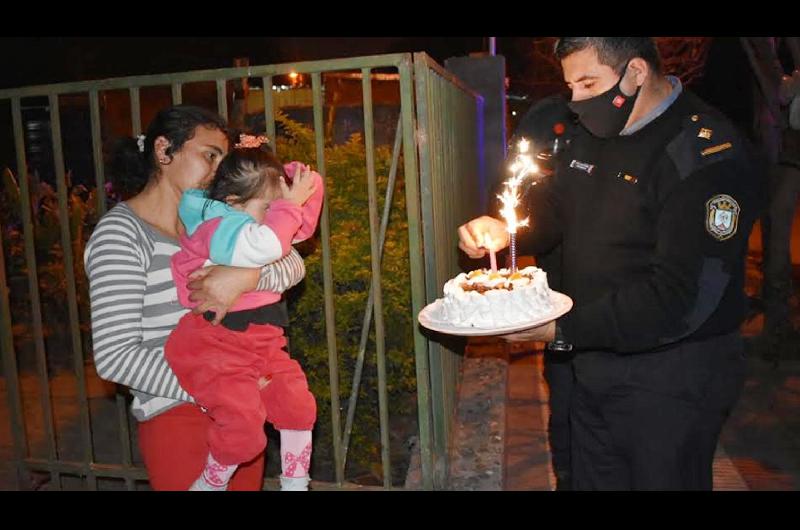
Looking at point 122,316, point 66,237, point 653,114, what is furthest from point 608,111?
point 66,237

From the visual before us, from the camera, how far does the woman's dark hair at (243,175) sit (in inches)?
110

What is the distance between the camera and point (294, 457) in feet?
9.93

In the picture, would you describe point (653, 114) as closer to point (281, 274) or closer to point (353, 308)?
point (281, 274)

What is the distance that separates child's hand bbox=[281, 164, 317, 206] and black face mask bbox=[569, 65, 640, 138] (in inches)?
43.2

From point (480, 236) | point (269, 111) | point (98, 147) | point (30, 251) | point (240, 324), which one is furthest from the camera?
point (30, 251)

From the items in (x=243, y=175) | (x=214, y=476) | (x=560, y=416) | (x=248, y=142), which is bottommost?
(x=560, y=416)

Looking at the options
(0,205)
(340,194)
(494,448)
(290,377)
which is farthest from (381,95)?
(290,377)

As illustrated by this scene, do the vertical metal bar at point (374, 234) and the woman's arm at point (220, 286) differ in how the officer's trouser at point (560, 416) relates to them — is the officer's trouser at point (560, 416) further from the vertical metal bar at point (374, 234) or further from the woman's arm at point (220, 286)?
the woman's arm at point (220, 286)

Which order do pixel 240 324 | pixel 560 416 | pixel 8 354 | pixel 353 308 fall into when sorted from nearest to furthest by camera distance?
pixel 240 324 → pixel 8 354 → pixel 560 416 → pixel 353 308

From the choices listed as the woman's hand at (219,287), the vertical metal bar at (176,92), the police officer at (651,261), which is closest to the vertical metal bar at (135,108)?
the vertical metal bar at (176,92)

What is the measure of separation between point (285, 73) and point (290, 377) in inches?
54.8

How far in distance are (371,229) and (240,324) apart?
1.01 m

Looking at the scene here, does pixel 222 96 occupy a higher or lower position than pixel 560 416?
higher

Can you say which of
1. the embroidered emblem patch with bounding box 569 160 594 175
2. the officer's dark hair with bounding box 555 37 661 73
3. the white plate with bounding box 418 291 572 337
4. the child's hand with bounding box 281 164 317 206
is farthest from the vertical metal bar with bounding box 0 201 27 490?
the officer's dark hair with bounding box 555 37 661 73
